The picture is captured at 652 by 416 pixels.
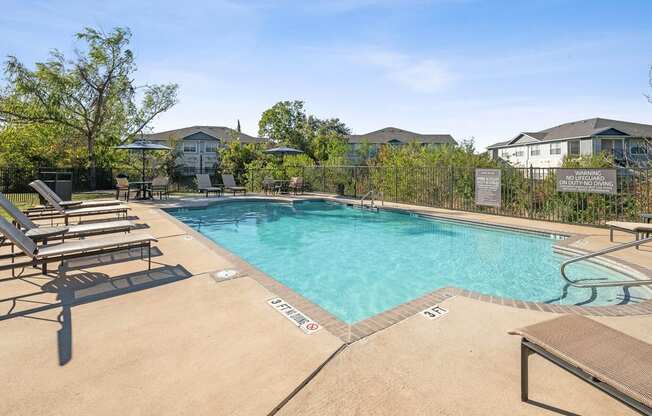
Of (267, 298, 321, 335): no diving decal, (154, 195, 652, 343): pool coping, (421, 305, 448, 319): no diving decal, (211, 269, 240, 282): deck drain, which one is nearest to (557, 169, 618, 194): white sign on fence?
(154, 195, 652, 343): pool coping

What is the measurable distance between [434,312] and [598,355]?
5.86 ft

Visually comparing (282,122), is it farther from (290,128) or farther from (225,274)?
(225,274)

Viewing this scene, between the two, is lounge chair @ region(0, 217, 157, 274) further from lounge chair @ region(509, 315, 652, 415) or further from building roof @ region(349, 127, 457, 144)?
building roof @ region(349, 127, 457, 144)

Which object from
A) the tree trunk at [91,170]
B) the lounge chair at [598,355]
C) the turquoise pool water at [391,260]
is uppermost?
the tree trunk at [91,170]

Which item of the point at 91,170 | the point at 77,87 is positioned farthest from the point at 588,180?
the point at 77,87

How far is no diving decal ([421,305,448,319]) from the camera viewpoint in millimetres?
3379

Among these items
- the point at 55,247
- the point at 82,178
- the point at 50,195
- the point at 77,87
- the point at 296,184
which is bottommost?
the point at 55,247

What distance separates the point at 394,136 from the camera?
53469 millimetres

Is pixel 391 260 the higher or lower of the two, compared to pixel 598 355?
lower

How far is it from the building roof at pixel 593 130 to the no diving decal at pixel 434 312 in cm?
3951

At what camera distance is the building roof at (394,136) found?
172ft

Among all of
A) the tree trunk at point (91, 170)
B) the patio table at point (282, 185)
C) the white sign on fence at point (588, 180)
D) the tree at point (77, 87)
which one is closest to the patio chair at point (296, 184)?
the patio table at point (282, 185)

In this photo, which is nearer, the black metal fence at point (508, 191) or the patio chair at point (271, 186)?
the black metal fence at point (508, 191)

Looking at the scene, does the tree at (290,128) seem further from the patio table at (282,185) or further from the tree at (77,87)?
the patio table at (282,185)
